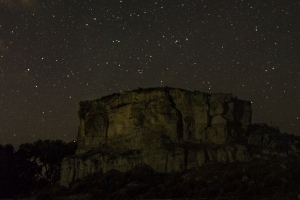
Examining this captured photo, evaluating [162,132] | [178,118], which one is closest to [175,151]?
[162,132]

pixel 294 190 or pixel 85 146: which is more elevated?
pixel 85 146

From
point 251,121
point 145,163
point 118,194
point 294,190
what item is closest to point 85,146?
point 145,163

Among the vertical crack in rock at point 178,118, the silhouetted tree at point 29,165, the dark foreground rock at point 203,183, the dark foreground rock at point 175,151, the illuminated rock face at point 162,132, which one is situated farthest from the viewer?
the silhouetted tree at point 29,165

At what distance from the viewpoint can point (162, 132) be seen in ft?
204

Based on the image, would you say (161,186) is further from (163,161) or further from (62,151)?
(62,151)

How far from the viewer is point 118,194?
5062cm

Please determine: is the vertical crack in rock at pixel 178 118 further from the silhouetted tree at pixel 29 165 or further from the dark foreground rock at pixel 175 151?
the silhouetted tree at pixel 29 165

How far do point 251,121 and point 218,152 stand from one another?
10.5m

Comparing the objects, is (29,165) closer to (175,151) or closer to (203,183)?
(175,151)

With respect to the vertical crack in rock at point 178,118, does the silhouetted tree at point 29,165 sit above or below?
below

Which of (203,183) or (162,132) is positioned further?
(162,132)

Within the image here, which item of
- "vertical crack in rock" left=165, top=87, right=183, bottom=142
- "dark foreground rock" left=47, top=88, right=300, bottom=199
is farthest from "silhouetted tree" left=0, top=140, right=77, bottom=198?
"vertical crack in rock" left=165, top=87, right=183, bottom=142

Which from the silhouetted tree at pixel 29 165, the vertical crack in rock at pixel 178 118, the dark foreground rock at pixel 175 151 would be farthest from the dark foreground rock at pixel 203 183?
the silhouetted tree at pixel 29 165

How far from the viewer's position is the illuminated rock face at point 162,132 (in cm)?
5688
